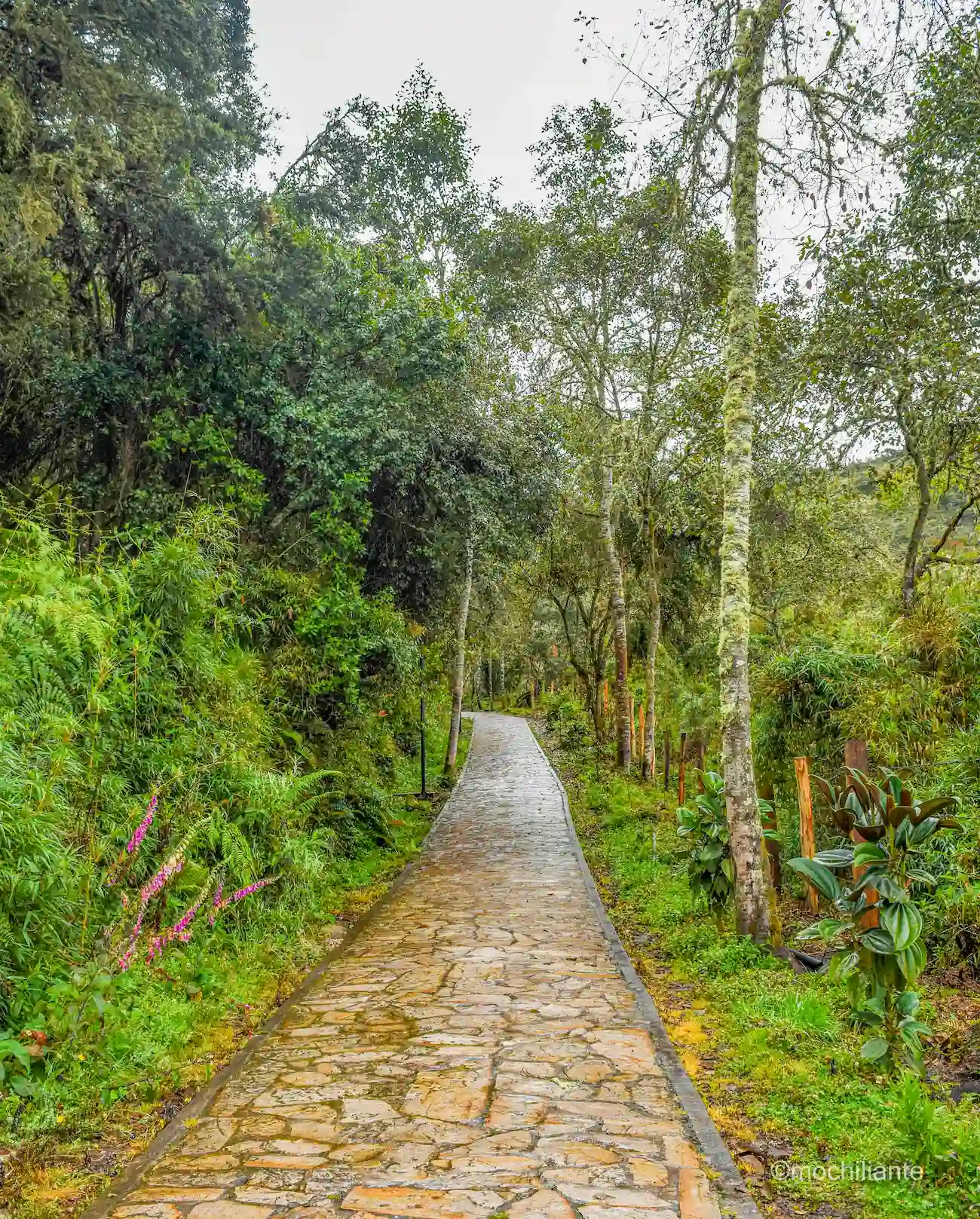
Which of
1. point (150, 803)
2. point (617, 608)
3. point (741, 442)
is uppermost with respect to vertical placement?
point (741, 442)

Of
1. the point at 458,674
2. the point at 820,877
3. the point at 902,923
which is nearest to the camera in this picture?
the point at 902,923

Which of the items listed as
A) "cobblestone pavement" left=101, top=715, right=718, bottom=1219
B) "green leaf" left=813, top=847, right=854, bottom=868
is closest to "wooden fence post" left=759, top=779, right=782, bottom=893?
"cobblestone pavement" left=101, top=715, right=718, bottom=1219

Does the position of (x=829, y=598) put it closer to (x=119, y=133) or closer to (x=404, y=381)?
(x=404, y=381)

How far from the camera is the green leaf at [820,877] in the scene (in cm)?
470

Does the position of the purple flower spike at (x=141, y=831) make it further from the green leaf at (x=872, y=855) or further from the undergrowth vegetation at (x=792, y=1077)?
the green leaf at (x=872, y=855)

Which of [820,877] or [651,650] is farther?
[651,650]

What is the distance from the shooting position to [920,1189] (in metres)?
3.32

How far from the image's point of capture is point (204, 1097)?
14.9 feet

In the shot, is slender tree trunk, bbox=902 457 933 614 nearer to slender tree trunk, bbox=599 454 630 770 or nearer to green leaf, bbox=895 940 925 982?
green leaf, bbox=895 940 925 982

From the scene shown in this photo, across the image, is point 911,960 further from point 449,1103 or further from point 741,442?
point 741,442

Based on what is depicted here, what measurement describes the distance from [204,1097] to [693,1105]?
2.62 meters

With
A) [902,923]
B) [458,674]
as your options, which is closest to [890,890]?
[902,923]

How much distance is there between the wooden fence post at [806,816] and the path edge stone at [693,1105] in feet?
6.09

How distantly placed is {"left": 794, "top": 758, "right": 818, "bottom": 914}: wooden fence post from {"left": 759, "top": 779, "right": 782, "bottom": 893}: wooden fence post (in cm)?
26
